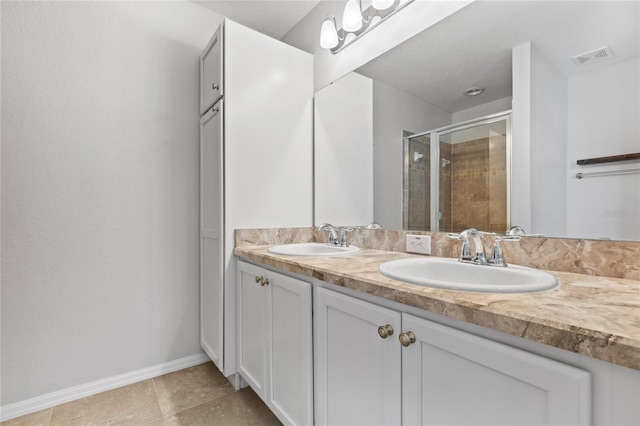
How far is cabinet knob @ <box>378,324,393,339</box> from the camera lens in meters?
0.82

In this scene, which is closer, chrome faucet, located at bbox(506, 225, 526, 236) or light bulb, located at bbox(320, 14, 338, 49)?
chrome faucet, located at bbox(506, 225, 526, 236)

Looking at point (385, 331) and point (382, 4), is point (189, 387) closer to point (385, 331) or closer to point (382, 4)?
point (385, 331)

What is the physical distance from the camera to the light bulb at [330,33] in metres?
1.79

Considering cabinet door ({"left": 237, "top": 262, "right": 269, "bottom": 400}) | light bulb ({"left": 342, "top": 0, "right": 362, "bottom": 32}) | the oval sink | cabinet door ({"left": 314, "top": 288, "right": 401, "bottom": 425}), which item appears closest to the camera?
the oval sink

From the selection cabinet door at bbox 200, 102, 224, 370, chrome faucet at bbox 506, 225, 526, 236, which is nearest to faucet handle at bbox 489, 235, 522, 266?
chrome faucet at bbox 506, 225, 526, 236

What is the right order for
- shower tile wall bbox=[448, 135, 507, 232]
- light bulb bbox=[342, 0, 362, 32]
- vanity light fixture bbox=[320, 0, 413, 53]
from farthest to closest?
light bulb bbox=[342, 0, 362, 32] < vanity light fixture bbox=[320, 0, 413, 53] < shower tile wall bbox=[448, 135, 507, 232]

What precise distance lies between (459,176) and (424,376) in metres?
0.82

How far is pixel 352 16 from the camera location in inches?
64.6

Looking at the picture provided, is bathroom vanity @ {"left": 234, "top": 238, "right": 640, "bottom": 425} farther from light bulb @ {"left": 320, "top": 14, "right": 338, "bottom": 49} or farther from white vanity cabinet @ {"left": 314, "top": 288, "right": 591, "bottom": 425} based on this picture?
light bulb @ {"left": 320, "top": 14, "right": 338, "bottom": 49}

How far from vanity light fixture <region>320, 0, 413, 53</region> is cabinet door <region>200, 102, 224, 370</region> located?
76 centimetres

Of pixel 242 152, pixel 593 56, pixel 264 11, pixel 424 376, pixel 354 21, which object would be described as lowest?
pixel 424 376

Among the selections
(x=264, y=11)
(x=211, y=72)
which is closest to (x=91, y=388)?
(x=211, y=72)

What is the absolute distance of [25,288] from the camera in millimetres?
1567

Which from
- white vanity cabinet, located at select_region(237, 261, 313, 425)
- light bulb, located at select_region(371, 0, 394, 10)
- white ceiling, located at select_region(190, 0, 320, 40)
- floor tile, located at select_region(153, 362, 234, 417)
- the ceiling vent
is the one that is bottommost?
floor tile, located at select_region(153, 362, 234, 417)
